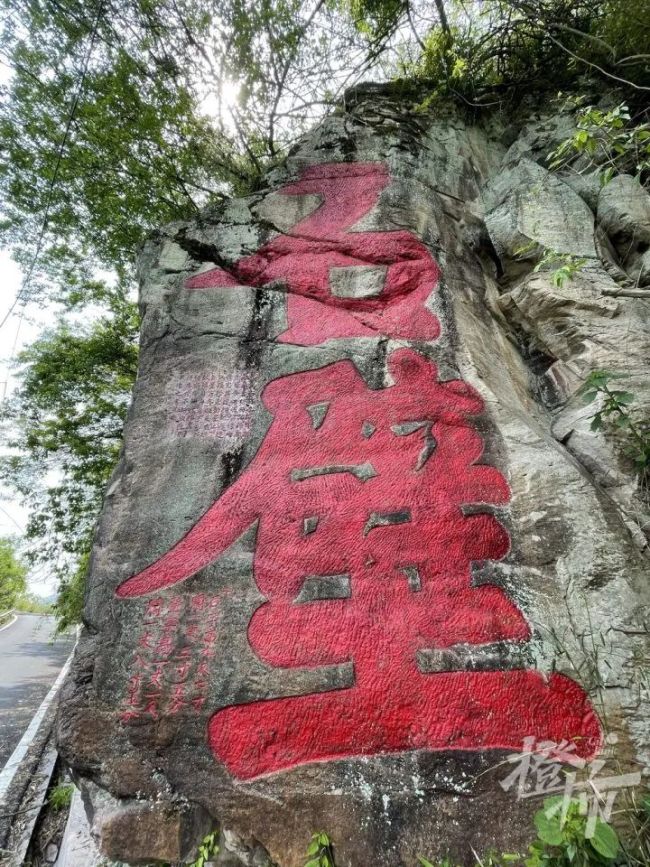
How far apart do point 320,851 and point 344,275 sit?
129 inches

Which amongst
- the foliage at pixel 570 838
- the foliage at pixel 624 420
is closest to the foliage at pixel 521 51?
the foliage at pixel 624 420

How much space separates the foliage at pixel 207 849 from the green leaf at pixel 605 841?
1.37m

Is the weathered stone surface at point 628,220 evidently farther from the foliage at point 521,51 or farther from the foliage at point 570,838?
the foliage at point 570,838

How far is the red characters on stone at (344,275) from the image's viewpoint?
3.26m

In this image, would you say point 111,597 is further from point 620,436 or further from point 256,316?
point 620,436

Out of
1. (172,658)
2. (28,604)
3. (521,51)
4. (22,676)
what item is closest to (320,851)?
(172,658)

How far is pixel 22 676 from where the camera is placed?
847 centimetres

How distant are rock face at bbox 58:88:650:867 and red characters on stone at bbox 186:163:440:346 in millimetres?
21

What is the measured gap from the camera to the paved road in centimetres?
555

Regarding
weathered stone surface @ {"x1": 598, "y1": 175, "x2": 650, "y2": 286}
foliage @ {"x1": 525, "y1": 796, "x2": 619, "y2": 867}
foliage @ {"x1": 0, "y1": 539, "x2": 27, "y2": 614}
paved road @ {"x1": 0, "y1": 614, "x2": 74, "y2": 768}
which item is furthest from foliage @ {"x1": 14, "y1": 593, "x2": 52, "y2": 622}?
weathered stone surface @ {"x1": 598, "y1": 175, "x2": 650, "y2": 286}

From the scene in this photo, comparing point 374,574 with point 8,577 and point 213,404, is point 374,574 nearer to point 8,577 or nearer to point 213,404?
point 213,404

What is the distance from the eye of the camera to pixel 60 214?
19.9 ft

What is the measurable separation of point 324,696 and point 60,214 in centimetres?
657

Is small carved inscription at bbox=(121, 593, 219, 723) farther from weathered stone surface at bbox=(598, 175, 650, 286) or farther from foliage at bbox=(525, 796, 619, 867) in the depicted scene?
weathered stone surface at bbox=(598, 175, 650, 286)
